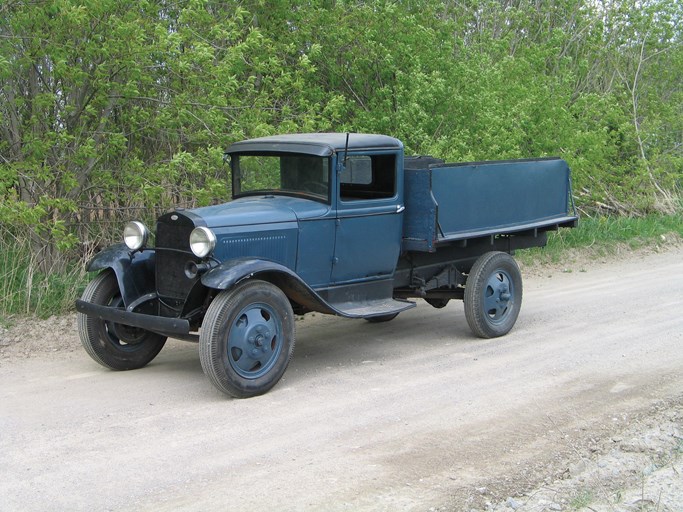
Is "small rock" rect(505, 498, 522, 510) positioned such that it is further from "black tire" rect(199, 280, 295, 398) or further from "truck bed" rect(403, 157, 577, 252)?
"truck bed" rect(403, 157, 577, 252)

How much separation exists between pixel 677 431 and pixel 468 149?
6.80 meters

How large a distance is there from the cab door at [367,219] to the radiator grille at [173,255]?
50.9 inches

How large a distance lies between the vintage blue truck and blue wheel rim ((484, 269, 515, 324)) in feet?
0.04

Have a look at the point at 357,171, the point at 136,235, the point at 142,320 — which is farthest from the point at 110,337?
the point at 357,171

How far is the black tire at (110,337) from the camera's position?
23.0ft

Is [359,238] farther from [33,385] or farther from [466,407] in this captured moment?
[33,385]

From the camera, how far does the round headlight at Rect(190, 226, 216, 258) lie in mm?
6402

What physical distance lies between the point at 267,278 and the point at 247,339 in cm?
61

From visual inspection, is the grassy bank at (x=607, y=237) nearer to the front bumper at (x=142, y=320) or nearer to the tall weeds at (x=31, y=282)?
the tall weeds at (x=31, y=282)

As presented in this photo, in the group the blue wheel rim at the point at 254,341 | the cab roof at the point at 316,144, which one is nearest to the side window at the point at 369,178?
the cab roof at the point at 316,144

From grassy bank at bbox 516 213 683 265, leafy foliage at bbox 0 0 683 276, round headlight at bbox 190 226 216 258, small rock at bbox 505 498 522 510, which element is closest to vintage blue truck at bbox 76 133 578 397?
round headlight at bbox 190 226 216 258

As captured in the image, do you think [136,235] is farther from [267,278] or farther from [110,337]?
[267,278]

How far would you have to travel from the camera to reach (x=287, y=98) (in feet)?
38.2

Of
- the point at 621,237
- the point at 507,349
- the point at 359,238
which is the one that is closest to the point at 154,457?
the point at 359,238
